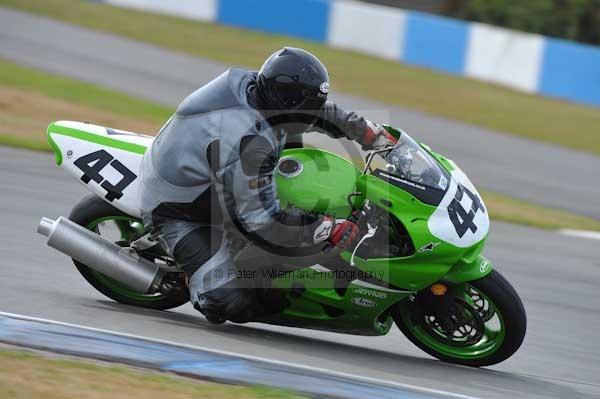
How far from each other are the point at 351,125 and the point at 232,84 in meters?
0.72

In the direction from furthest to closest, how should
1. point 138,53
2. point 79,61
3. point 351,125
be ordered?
1. point 138,53
2. point 79,61
3. point 351,125

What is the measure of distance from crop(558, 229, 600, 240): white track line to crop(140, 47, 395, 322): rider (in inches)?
192

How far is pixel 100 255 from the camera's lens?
531 centimetres

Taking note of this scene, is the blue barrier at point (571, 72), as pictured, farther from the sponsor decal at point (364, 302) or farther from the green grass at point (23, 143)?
the sponsor decal at point (364, 302)

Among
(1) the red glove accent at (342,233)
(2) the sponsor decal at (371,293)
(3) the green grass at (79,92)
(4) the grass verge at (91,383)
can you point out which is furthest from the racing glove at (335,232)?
(3) the green grass at (79,92)

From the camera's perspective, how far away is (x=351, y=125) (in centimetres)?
539

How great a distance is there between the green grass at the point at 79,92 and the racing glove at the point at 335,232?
7.93m

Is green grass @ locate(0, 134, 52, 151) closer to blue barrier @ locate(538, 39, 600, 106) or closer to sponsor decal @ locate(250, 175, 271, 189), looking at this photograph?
sponsor decal @ locate(250, 175, 271, 189)

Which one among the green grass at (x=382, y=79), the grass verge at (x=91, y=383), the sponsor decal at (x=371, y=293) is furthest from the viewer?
the green grass at (x=382, y=79)

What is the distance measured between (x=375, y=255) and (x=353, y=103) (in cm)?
1114

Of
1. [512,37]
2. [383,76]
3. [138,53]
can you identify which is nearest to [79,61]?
[138,53]

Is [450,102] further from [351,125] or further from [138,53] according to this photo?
[351,125]

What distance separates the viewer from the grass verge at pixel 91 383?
391cm

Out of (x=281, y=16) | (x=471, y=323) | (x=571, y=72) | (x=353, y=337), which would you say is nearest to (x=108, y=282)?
(x=353, y=337)
